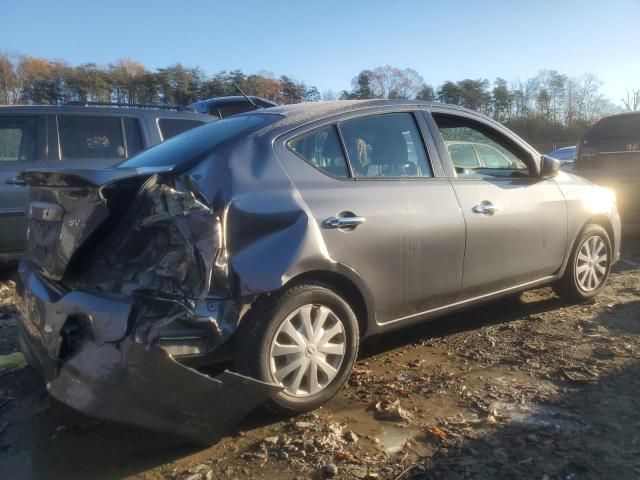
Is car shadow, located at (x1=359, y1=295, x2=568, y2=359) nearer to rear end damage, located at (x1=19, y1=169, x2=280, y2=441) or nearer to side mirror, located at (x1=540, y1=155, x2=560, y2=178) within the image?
side mirror, located at (x1=540, y1=155, x2=560, y2=178)

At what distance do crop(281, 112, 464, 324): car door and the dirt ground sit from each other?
51 centimetres

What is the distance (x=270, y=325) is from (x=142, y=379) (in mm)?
664

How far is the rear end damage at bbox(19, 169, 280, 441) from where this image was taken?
2.49m

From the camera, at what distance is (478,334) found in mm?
4305

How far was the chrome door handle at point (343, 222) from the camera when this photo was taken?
10.2ft

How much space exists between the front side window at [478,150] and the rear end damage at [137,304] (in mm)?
2094

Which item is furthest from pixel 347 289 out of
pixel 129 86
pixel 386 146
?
pixel 129 86

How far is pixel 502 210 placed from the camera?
13.2ft

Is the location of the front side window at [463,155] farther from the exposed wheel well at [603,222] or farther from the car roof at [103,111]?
the car roof at [103,111]

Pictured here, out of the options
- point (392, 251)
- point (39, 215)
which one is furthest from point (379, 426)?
point (39, 215)

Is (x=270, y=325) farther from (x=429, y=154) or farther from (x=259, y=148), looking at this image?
(x=429, y=154)

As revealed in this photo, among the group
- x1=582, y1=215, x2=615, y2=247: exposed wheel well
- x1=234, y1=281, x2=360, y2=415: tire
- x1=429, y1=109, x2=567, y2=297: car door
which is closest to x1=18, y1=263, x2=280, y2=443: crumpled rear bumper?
x1=234, y1=281, x2=360, y2=415: tire

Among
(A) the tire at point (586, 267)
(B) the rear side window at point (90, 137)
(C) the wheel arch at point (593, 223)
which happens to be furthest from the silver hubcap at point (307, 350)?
(B) the rear side window at point (90, 137)

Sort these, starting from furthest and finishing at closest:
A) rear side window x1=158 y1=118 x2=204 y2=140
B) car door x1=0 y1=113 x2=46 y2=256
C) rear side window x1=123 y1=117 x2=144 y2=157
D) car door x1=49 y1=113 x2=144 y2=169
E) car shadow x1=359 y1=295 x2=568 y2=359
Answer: rear side window x1=158 y1=118 x2=204 y2=140
rear side window x1=123 y1=117 x2=144 y2=157
car door x1=49 y1=113 x2=144 y2=169
car door x1=0 y1=113 x2=46 y2=256
car shadow x1=359 y1=295 x2=568 y2=359
